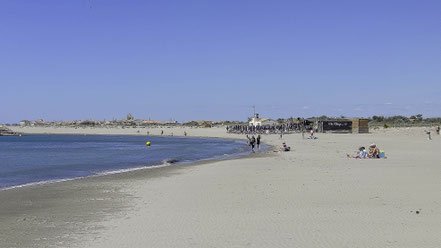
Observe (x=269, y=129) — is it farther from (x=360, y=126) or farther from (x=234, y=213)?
(x=234, y=213)

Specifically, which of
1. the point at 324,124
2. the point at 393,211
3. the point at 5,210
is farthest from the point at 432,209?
the point at 324,124

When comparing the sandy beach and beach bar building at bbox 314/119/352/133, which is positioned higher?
beach bar building at bbox 314/119/352/133

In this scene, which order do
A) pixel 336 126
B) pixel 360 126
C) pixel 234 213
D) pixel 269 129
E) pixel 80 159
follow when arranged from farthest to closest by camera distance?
pixel 269 129, pixel 336 126, pixel 360 126, pixel 80 159, pixel 234 213

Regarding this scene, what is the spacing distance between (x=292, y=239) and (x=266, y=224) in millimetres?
1092

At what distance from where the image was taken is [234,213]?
29.7ft

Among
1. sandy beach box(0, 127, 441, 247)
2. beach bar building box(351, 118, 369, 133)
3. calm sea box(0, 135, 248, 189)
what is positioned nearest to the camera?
sandy beach box(0, 127, 441, 247)

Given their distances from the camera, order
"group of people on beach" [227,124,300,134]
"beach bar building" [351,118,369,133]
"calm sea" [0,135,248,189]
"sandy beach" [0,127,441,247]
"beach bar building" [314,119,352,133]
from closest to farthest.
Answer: "sandy beach" [0,127,441,247], "calm sea" [0,135,248,189], "beach bar building" [351,118,369,133], "beach bar building" [314,119,352,133], "group of people on beach" [227,124,300,134]

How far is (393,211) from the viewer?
8.78m

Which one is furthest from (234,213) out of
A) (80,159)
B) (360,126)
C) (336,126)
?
(336,126)

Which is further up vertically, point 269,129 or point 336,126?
point 336,126

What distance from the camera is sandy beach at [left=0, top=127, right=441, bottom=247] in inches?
276

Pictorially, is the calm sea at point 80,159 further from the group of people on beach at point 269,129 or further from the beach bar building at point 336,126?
the group of people on beach at point 269,129

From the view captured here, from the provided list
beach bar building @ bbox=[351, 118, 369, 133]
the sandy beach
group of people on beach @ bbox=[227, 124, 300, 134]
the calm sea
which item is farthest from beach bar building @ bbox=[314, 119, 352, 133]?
the sandy beach

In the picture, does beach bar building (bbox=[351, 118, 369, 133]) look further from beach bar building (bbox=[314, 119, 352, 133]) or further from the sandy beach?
the sandy beach
